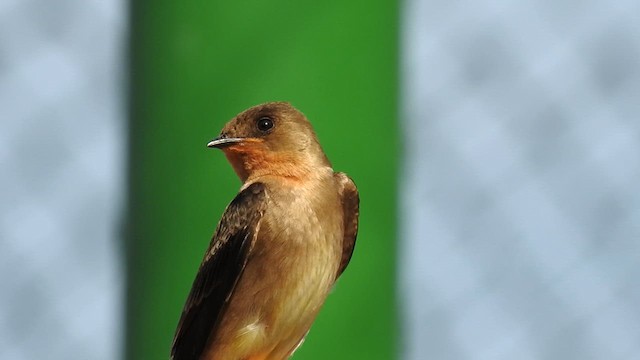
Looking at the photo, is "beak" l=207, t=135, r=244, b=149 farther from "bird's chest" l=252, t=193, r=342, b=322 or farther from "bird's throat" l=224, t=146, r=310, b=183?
"bird's chest" l=252, t=193, r=342, b=322

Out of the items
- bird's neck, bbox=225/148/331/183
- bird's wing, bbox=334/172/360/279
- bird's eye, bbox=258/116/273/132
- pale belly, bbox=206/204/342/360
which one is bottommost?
pale belly, bbox=206/204/342/360

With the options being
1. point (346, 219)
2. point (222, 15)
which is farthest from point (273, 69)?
point (346, 219)

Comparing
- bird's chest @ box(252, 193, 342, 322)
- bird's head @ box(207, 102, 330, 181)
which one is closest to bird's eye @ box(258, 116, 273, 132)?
bird's head @ box(207, 102, 330, 181)

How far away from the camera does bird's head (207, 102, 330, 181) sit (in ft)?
2.07

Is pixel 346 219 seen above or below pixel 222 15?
below

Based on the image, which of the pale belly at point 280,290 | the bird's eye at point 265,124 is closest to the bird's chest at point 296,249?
the pale belly at point 280,290

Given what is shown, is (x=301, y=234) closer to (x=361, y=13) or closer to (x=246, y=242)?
(x=246, y=242)

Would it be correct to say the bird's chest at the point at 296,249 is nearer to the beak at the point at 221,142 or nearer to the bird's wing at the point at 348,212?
the bird's wing at the point at 348,212

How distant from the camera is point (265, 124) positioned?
678 millimetres

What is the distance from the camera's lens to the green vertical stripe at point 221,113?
1.91ft

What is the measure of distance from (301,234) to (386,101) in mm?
235

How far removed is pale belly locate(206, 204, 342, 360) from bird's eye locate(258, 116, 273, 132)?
0.11 m

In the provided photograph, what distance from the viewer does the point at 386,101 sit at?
0.58 m

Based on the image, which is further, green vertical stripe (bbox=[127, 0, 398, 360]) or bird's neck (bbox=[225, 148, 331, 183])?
bird's neck (bbox=[225, 148, 331, 183])
